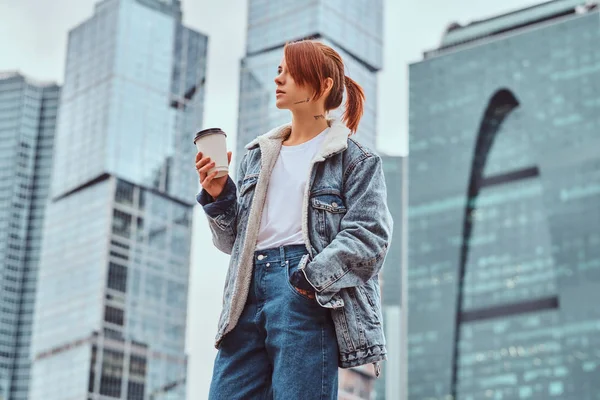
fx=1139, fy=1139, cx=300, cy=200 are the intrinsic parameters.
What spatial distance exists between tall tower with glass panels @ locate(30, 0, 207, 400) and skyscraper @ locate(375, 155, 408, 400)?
23.5 meters

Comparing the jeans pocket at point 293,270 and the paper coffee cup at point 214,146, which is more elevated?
the paper coffee cup at point 214,146

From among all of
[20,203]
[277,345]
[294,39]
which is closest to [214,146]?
[277,345]

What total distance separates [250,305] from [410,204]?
352 feet

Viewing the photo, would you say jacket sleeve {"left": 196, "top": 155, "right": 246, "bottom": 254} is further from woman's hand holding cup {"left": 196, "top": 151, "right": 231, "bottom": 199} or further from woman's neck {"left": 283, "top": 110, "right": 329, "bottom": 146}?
woman's neck {"left": 283, "top": 110, "right": 329, "bottom": 146}

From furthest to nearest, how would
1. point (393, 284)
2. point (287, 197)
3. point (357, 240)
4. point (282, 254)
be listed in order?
point (393, 284) < point (287, 197) < point (282, 254) < point (357, 240)

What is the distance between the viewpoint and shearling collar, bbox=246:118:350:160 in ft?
13.3

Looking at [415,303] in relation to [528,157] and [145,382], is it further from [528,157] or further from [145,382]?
[145,382]

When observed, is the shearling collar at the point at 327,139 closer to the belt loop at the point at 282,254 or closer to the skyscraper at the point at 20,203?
the belt loop at the point at 282,254

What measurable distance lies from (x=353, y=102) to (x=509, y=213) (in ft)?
331

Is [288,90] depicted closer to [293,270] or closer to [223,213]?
[223,213]

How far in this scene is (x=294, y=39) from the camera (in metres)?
116

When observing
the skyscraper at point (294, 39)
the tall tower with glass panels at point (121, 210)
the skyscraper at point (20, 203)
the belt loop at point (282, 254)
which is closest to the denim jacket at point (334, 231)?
the belt loop at point (282, 254)

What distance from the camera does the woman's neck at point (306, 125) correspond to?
4.23 m

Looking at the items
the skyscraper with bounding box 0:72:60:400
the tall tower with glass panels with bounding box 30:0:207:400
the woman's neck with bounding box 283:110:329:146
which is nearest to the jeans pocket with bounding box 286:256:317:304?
the woman's neck with bounding box 283:110:329:146
